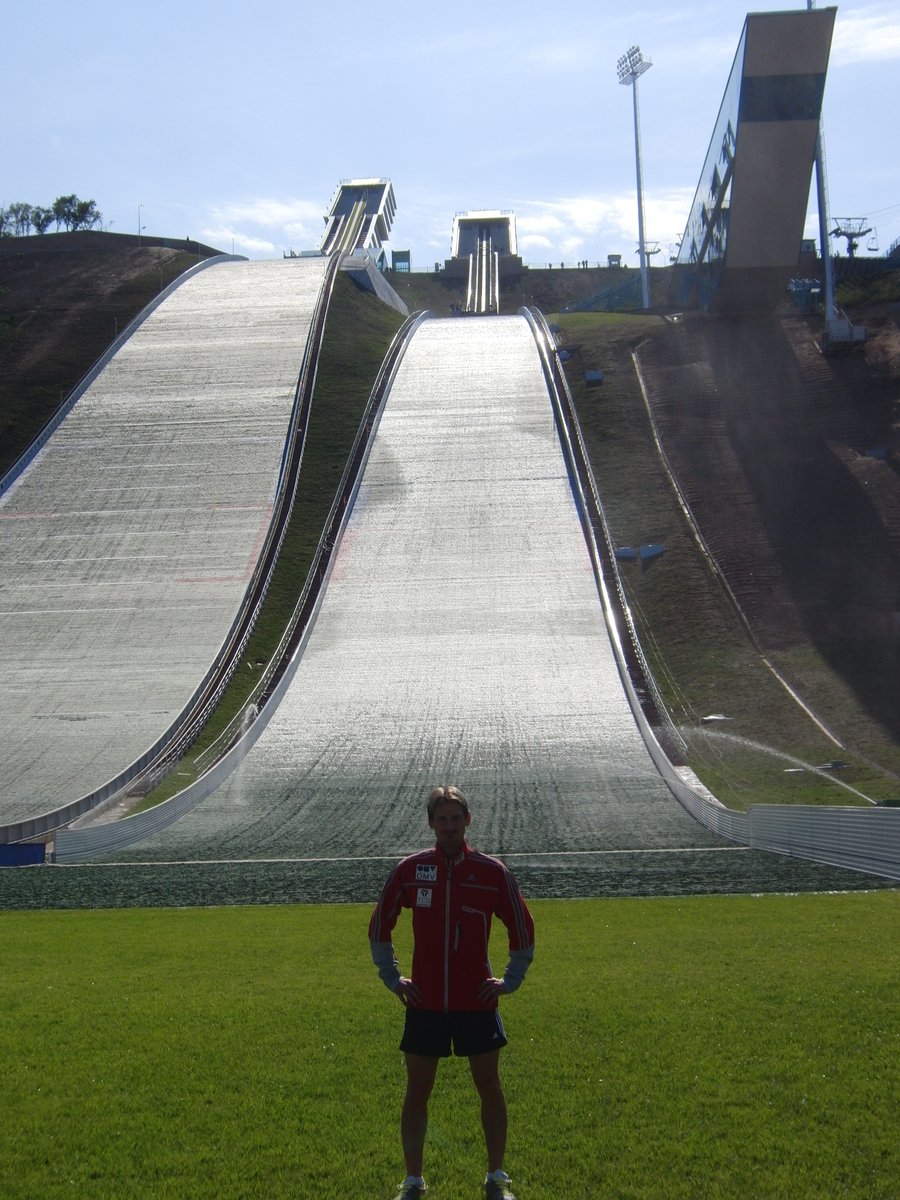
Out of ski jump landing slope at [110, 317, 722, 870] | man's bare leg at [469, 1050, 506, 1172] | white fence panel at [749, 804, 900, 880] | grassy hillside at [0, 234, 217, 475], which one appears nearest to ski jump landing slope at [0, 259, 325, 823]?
grassy hillside at [0, 234, 217, 475]

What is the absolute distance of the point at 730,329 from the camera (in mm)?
32812

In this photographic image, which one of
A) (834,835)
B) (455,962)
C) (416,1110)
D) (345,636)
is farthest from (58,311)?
(416,1110)

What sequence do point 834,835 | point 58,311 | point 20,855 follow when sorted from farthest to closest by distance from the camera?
1. point 58,311
2. point 20,855
3. point 834,835

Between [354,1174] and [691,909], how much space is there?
4.44 metres

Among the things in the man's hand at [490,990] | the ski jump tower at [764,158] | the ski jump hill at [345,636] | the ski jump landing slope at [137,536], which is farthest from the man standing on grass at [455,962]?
the ski jump tower at [764,158]

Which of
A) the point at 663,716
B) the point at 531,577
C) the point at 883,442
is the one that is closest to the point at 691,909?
the point at 663,716

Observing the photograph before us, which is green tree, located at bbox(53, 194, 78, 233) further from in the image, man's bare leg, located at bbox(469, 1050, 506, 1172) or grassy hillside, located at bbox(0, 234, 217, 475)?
man's bare leg, located at bbox(469, 1050, 506, 1172)

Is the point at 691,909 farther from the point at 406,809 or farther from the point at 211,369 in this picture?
the point at 211,369

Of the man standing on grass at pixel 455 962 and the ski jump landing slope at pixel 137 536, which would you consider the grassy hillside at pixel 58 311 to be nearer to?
the ski jump landing slope at pixel 137 536

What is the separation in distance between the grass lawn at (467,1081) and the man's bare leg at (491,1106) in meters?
0.12

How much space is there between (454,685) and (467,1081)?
44.9 ft

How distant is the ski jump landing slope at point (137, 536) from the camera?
56.5 ft

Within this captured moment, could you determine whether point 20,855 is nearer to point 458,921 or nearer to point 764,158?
point 458,921

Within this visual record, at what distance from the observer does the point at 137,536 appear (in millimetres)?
24453
